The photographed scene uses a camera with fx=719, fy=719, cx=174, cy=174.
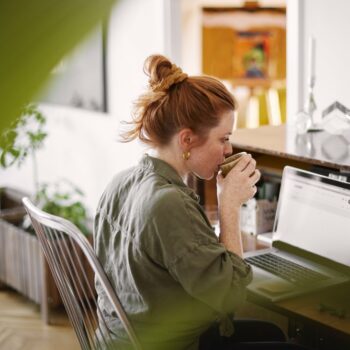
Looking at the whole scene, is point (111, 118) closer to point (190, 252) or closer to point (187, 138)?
point (187, 138)

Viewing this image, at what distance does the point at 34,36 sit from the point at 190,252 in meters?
1.34

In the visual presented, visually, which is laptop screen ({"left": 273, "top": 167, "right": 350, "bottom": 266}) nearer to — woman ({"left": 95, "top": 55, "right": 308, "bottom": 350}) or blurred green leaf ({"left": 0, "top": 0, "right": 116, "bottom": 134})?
woman ({"left": 95, "top": 55, "right": 308, "bottom": 350})

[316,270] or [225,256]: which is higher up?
[225,256]

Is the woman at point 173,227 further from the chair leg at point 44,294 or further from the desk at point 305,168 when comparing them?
the chair leg at point 44,294

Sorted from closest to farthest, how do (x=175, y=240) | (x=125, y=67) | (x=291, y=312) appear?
(x=175, y=240), (x=291, y=312), (x=125, y=67)

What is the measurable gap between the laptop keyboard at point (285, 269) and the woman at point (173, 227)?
30 centimetres

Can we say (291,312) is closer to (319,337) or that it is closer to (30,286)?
(319,337)

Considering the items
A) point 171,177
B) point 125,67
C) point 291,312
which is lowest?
point 291,312

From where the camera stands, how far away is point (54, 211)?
12.1 ft

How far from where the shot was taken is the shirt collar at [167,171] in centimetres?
157

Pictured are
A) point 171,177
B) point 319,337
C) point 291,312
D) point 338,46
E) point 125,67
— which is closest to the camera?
point 171,177

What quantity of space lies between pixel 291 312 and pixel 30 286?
208cm

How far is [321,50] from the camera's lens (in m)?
2.64

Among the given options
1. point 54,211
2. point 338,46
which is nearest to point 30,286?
point 54,211
